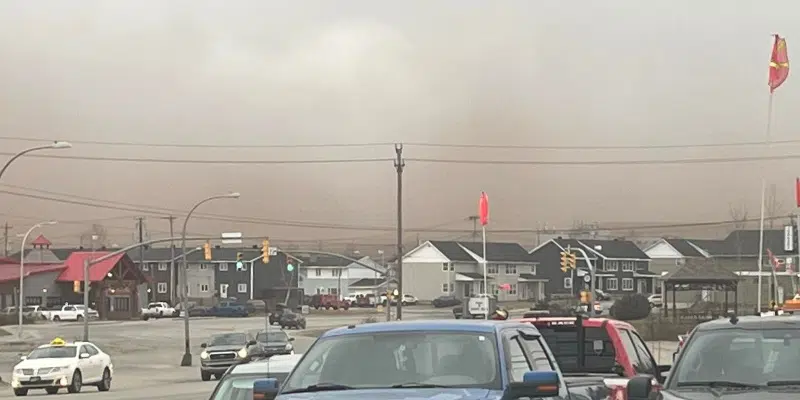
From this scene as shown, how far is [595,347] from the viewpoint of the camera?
1429 centimetres

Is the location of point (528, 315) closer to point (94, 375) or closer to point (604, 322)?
point (604, 322)

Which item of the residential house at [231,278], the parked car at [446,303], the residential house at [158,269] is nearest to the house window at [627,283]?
the parked car at [446,303]

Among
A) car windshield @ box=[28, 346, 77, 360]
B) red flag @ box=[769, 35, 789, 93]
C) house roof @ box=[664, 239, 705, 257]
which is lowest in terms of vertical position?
car windshield @ box=[28, 346, 77, 360]

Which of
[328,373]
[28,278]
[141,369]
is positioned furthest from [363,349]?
[28,278]

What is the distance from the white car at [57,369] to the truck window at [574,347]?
88.0 ft

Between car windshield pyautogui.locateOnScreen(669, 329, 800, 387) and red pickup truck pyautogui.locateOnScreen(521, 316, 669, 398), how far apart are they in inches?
128

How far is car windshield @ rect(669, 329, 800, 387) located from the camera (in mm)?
9797

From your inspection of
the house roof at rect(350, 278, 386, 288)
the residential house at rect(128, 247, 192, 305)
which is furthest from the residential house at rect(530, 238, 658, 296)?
the residential house at rect(128, 247, 192, 305)

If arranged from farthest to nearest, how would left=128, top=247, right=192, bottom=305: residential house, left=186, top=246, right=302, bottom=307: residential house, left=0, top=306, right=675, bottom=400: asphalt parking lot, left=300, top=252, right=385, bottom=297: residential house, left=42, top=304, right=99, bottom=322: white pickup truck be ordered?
left=300, top=252, right=385, bottom=297: residential house → left=186, top=246, right=302, bottom=307: residential house → left=128, top=247, right=192, bottom=305: residential house → left=42, top=304, right=99, bottom=322: white pickup truck → left=0, top=306, right=675, bottom=400: asphalt parking lot

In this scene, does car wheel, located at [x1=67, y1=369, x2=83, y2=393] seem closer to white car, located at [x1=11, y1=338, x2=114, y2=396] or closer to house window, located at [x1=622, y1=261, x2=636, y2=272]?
white car, located at [x1=11, y1=338, x2=114, y2=396]

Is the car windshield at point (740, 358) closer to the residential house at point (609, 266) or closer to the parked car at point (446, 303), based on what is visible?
the parked car at point (446, 303)

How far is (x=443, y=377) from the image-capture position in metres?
8.38

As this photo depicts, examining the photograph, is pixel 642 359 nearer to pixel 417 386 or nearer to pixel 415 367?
pixel 415 367

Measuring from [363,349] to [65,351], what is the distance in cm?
3225
